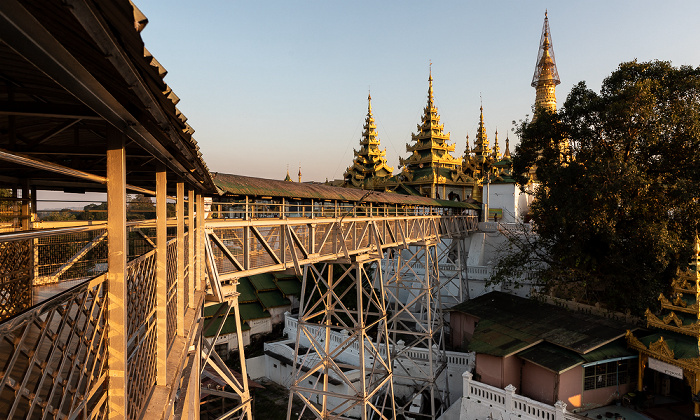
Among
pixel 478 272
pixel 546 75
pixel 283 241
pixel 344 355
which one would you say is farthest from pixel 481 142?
pixel 283 241

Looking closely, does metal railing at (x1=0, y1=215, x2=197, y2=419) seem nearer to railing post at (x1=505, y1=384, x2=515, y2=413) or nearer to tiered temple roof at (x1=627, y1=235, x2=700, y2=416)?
railing post at (x1=505, y1=384, x2=515, y2=413)

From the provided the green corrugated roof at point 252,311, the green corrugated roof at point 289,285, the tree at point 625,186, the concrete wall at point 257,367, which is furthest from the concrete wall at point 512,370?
the green corrugated roof at point 289,285

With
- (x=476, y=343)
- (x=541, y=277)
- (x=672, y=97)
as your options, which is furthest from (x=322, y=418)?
(x=672, y=97)

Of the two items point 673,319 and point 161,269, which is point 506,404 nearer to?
point 673,319

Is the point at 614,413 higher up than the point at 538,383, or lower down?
lower down

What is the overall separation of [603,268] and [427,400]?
894cm

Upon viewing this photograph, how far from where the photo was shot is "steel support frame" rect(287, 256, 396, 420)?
1007 cm

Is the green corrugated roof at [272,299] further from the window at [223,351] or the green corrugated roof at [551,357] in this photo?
the green corrugated roof at [551,357]

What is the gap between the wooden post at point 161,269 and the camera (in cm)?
321

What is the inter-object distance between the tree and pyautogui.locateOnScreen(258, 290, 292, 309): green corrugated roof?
15.3m

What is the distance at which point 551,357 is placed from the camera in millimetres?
11953

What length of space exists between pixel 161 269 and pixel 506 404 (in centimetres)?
1191

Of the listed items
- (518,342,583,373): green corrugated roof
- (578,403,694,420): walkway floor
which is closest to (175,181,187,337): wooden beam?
(518,342,583,373): green corrugated roof

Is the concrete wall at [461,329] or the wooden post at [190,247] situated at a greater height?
the wooden post at [190,247]
